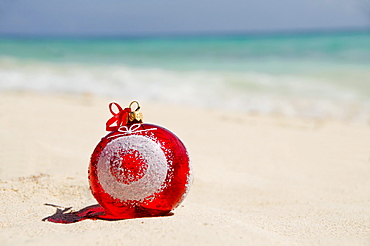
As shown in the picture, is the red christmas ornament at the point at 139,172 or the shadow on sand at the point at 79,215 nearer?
the red christmas ornament at the point at 139,172

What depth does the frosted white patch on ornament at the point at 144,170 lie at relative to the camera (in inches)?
83.4

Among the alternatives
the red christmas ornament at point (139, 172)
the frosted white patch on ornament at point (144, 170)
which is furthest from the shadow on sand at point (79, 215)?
the frosted white patch on ornament at point (144, 170)

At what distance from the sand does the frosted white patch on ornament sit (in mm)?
135

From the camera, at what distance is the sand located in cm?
205

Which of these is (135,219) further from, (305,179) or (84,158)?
(305,179)

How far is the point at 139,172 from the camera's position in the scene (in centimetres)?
211

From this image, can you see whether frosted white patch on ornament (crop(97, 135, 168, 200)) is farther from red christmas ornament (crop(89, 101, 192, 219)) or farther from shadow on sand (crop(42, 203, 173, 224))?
shadow on sand (crop(42, 203, 173, 224))

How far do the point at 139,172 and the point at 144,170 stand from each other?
2cm

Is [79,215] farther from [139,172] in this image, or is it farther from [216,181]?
[216,181]

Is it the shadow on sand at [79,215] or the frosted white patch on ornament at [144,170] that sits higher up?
the frosted white patch on ornament at [144,170]

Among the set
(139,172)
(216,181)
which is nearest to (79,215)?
(139,172)

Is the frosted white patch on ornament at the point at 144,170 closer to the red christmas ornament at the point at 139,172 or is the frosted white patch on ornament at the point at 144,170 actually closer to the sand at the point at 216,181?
the red christmas ornament at the point at 139,172

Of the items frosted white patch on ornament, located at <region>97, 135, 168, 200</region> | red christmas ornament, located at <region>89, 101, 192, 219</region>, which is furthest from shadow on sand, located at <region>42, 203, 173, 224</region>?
frosted white patch on ornament, located at <region>97, 135, 168, 200</region>

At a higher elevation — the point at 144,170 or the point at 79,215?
the point at 144,170
